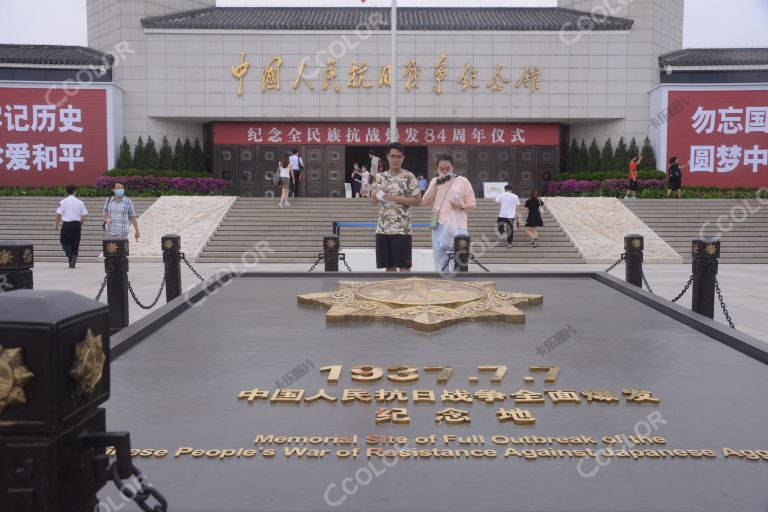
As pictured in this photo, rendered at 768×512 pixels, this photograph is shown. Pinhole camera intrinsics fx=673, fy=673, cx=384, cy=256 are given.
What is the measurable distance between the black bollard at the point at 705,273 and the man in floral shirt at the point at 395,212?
243 centimetres

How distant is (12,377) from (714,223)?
18075mm

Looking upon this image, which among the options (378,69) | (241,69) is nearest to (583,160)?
(378,69)

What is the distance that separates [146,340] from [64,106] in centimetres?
2101

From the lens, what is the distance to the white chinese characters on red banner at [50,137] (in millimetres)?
21328

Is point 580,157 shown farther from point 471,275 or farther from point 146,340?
point 146,340

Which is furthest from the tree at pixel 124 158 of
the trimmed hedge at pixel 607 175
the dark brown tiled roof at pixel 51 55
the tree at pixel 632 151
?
the tree at pixel 632 151

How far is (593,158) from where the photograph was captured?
Result: 76.2 ft

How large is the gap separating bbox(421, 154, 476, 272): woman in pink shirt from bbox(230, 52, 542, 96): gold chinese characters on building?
17378mm

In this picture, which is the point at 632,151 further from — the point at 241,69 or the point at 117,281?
the point at 117,281

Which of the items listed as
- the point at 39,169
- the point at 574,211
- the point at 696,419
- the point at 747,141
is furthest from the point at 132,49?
the point at 696,419

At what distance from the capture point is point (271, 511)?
1617mm

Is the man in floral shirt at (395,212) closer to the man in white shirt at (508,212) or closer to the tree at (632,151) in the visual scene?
the man in white shirt at (508,212)

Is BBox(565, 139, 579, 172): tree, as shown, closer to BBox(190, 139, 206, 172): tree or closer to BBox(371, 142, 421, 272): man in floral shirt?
BBox(190, 139, 206, 172): tree

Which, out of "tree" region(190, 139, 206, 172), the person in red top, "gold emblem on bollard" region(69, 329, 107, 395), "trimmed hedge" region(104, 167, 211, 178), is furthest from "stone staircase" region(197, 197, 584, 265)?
"gold emblem on bollard" region(69, 329, 107, 395)
